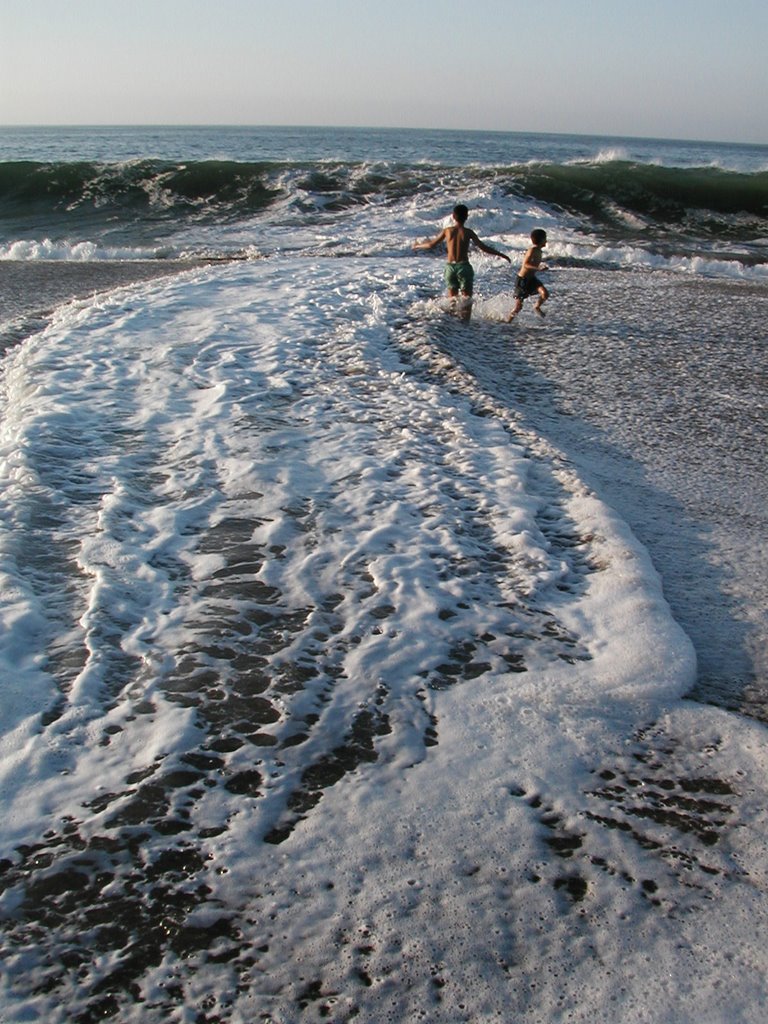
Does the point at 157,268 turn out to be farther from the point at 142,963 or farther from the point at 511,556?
the point at 142,963

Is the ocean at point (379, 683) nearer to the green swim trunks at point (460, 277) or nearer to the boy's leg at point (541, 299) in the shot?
the boy's leg at point (541, 299)

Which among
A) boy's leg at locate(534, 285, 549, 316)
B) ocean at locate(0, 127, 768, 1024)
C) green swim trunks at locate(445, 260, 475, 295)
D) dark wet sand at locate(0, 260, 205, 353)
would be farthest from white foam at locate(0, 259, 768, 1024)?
boy's leg at locate(534, 285, 549, 316)

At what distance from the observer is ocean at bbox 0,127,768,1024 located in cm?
212

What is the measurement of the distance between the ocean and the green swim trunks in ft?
6.32

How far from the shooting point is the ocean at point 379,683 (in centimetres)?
212

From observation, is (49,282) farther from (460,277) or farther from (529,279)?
(529,279)

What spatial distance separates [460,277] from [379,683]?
7.44 metres

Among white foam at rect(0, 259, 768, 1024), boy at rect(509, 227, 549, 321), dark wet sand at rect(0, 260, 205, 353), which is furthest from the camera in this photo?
boy at rect(509, 227, 549, 321)

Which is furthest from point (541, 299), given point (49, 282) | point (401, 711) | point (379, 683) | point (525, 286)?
point (401, 711)

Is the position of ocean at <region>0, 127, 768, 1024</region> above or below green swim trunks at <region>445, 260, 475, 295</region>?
below

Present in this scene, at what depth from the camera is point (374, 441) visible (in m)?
5.70

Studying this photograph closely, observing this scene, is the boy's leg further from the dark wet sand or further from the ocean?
the dark wet sand

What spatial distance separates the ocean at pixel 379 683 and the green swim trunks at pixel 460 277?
1.93 m

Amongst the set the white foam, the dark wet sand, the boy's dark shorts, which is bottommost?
the white foam
